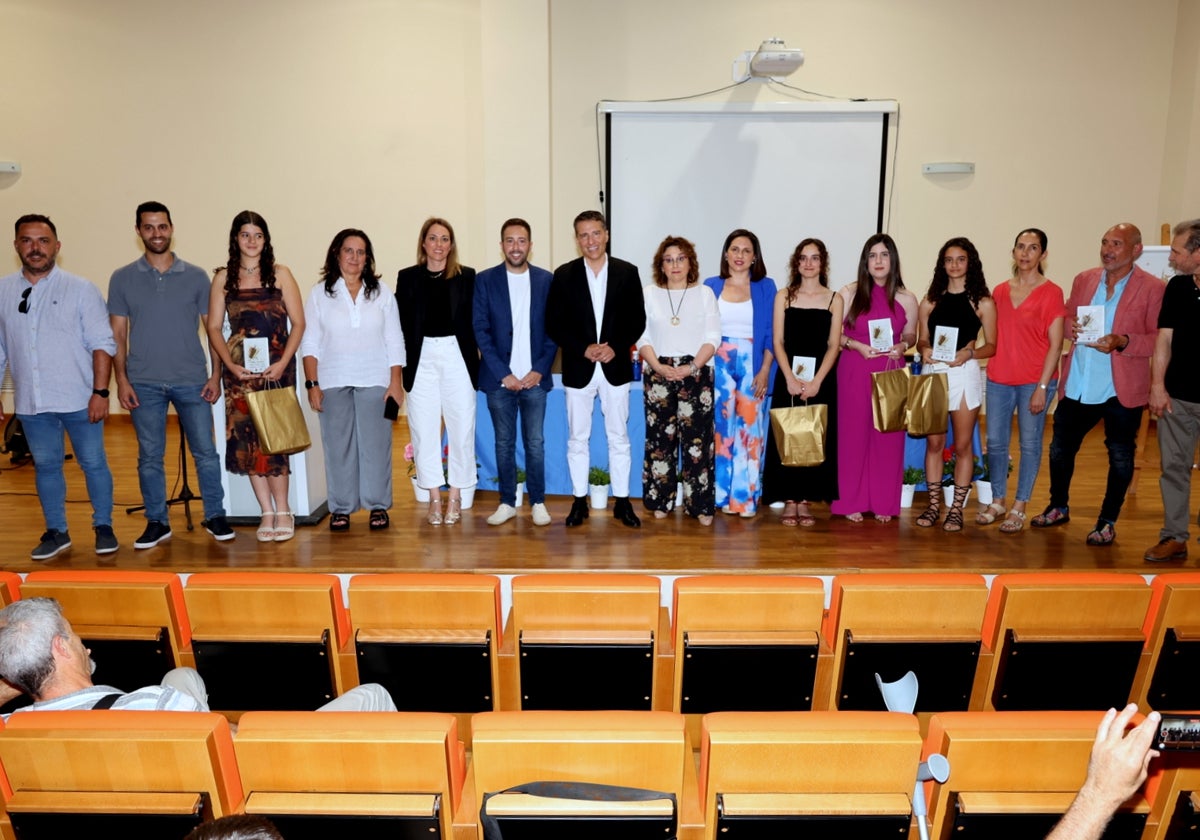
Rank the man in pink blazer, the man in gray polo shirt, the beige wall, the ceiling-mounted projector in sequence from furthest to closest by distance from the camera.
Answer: the beige wall, the ceiling-mounted projector, the man in pink blazer, the man in gray polo shirt

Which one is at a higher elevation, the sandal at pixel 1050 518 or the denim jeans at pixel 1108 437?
the denim jeans at pixel 1108 437

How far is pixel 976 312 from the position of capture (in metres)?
3.96

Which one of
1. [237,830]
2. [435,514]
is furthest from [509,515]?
[237,830]

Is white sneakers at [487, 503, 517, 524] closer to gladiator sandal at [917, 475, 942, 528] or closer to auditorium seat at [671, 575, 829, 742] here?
auditorium seat at [671, 575, 829, 742]

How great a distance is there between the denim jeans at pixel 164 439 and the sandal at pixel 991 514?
386 cm

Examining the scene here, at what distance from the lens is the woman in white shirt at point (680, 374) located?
390 centimetres

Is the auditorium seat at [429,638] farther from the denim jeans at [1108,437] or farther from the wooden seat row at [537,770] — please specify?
the denim jeans at [1108,437]

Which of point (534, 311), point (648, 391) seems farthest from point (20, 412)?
point (648, 391)

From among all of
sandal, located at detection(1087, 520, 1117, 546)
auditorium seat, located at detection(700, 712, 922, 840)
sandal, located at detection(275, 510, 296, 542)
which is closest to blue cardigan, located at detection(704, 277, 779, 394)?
sandal, located at detection(1087, 520, 1117, 546)

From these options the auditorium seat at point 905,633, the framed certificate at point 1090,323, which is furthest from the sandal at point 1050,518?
A: the auditorium seat at point 905,633

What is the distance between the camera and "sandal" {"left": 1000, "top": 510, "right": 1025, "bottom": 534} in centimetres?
407

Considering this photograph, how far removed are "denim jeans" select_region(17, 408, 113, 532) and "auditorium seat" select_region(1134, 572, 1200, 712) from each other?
13.7 ft

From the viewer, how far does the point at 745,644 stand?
235 cm

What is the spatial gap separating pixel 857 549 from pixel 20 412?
3.85 metres
